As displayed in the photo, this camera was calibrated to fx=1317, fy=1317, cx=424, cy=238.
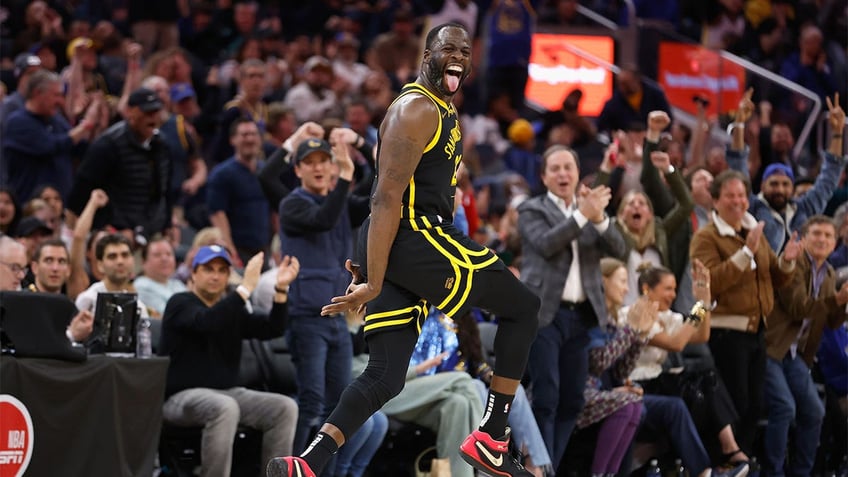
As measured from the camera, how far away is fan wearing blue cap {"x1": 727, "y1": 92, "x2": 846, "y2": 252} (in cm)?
1045

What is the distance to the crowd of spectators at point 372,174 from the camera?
8.80m

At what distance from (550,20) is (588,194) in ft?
32.2

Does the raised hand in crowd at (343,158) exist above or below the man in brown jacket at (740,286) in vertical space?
above

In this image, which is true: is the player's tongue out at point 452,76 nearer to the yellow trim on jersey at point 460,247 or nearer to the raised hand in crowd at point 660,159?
the yellow trim on jersey at point 460,247

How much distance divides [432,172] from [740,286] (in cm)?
423

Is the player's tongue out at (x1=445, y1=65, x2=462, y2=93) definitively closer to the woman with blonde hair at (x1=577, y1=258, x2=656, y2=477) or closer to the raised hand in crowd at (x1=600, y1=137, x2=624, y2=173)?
the woman with blonde hair at (x1=577, y1=258, x2=656, y2=477)

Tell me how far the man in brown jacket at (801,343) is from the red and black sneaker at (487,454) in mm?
3999

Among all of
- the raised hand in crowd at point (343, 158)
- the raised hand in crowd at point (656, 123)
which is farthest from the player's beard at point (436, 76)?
the raised hand in crowd at point (656, 123)

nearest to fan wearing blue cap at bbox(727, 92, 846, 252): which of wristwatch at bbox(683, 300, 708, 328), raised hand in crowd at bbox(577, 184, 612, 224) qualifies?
wristwatch at bbox(683, 300, 708, 328)

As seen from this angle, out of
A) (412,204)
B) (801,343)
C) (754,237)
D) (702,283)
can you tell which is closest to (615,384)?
(702,283)

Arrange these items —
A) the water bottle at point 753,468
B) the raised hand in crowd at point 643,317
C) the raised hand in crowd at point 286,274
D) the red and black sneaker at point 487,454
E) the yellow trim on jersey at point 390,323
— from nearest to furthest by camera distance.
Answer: the yellow trim on jersey at point 390,323 < the red and black sneaker at point 487,454 < the raised hand in crowd at point 286,274 < the raised hand in crowd at point 643,317 < the water bottle at point 753,468

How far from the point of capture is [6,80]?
45.2 ft

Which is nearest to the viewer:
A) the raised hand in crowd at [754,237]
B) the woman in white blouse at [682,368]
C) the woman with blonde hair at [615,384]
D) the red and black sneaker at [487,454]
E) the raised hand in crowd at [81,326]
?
the red and black sneaker at [487,454]

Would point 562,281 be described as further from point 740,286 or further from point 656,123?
point 656,123
